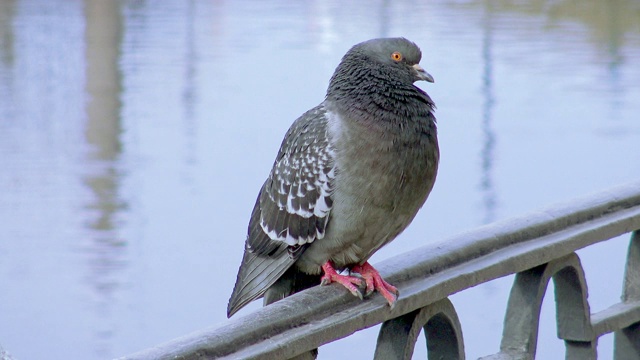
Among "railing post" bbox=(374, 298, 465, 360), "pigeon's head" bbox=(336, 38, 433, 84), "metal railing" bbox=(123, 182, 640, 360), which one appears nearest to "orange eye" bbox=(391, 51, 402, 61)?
"pigeon's head" bbox=(336, 38, 433, 84)

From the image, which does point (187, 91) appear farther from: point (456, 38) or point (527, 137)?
point (456, 38)

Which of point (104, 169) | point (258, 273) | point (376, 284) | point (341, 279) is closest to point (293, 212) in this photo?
point (258, 273)

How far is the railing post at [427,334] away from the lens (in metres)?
2.02

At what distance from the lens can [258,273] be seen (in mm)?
2898

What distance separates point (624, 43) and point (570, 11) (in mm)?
3106

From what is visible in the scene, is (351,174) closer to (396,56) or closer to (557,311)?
(396,56)

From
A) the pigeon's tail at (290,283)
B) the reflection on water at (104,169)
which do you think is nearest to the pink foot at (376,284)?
the pigeon's tail at (290,283)

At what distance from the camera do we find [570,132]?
29.9 ft

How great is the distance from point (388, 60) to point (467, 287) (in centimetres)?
95

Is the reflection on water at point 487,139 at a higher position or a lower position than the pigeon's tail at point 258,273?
lower

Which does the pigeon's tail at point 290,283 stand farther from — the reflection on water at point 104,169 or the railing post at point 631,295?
the reflection on water at point 104,169

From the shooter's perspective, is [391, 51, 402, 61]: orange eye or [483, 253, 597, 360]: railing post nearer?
[483, 253, 597, 360]: railing post

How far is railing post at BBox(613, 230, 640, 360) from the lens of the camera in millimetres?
2553

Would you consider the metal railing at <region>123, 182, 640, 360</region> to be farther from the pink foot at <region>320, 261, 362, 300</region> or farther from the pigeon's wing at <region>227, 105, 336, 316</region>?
the pigeon's wing at <region>227, 105, 336, 316</region>
